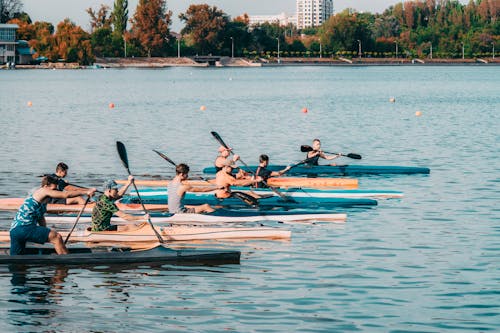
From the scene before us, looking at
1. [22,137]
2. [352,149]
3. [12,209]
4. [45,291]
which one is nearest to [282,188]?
[12,209]

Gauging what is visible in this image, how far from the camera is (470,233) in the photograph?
24.7m

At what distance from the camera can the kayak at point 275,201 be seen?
27641 millimetres

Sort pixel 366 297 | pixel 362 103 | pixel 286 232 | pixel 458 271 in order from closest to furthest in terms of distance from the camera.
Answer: pixel 366 297, pixel 458 271, pixel 286 232, pixel 362 103

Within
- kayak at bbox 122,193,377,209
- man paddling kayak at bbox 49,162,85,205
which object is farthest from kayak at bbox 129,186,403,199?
man paddling kayak at bbox 49,162,85,205

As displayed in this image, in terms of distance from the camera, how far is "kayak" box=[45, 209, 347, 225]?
80.2 ft

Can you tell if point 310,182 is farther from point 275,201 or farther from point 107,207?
point 107,207

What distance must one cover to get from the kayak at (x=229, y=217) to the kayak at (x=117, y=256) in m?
3.63

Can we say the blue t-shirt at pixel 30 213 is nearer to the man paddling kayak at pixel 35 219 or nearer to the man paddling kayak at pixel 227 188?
the man paddling kayak at pixel 35 219

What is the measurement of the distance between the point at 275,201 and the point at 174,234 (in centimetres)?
594

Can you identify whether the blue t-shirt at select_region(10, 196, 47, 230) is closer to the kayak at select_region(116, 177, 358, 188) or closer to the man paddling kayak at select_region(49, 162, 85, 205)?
the man paddling kayak at select_region(49, 162, 85, 205)

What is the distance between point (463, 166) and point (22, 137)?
26.2 metres

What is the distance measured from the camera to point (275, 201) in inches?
1092

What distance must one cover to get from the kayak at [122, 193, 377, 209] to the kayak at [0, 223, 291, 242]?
4229mm

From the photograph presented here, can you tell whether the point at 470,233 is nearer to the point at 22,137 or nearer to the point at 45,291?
the point at 45,291
